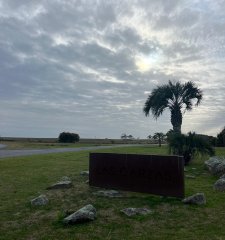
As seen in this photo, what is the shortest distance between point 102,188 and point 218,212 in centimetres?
367

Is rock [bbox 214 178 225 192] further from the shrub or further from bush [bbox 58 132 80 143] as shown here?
bush [bbox 58 132 80 143]

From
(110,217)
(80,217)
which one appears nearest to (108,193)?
(110,217)

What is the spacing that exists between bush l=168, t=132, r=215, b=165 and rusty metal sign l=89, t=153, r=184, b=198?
7.08 m

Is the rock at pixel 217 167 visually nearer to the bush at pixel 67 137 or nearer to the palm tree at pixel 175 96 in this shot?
the palm tree at pixel 175 96

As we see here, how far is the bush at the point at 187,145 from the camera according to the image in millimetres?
15984

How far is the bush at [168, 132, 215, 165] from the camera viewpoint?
16.0m

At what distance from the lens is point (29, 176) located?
12125 millimetres

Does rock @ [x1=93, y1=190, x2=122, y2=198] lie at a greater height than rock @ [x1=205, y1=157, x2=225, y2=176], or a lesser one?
lesser

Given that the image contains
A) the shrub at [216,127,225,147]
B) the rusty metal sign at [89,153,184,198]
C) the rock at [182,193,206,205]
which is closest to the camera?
the rock at [182,193,206,205]

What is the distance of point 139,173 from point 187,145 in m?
7.86

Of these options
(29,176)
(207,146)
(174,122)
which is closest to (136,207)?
(29,176)

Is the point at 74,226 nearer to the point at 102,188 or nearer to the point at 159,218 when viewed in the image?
the point at 159,218

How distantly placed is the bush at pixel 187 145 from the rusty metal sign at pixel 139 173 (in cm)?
708

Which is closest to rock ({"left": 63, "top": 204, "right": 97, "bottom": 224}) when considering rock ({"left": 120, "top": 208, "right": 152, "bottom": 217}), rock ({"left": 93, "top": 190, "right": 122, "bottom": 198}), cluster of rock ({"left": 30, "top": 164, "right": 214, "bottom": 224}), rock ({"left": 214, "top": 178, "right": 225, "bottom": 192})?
cluster of rock ({"left": 30, "top": 164, "right": 214, "bottom": 224})
